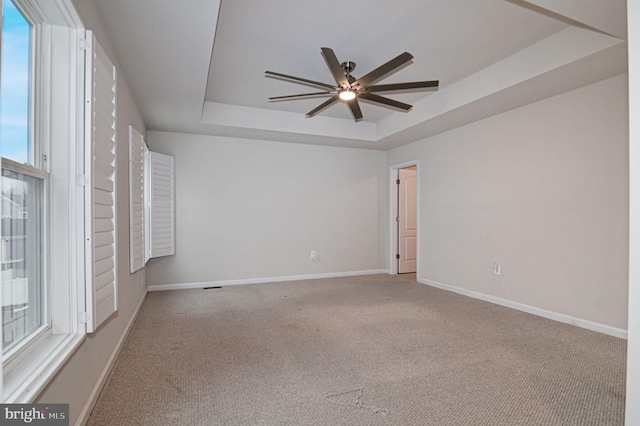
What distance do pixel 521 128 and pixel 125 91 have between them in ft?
13.5

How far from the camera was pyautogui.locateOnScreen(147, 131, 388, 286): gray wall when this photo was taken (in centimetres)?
502

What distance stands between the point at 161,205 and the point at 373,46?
3.33m

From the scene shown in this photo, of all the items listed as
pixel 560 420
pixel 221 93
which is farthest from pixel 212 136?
pixel 560 420

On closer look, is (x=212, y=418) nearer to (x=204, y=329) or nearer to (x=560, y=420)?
(x=204, y=329)

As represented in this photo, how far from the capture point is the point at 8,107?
1356 mm

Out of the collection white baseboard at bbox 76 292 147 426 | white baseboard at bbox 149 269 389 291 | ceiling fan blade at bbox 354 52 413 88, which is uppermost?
ceiling fan blade at bbox 354 52 413 88

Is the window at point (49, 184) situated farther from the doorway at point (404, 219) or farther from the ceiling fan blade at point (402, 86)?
the doorway at point (404, 219)

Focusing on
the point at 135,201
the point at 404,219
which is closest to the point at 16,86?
the point at 135,201

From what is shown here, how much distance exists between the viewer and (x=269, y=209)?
18.0 feet

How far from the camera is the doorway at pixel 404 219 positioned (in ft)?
20.3

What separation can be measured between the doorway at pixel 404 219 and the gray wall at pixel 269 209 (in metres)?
0.23

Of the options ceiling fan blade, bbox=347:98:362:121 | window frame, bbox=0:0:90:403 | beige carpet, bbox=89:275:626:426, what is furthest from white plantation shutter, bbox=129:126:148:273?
ceiling fan blade, bbox=347:98:362:121

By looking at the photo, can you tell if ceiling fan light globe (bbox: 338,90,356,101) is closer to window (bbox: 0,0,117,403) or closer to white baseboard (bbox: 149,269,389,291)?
window (bbox: 0,0,117,403)

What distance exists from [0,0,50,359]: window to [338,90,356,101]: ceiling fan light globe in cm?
213
